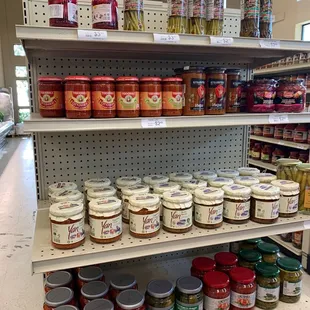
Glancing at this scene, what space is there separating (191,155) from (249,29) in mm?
782

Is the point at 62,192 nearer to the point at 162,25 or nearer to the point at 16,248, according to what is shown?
the point at 162,25

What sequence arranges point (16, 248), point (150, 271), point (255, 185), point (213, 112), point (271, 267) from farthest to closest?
point (16, 248) < point (150, 271) < point (271, 267) < point (255, 185) < point (213, 112)

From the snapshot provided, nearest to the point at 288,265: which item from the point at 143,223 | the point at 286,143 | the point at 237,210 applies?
the point at 237,210

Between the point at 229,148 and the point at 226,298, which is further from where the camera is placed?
the point at 229,148

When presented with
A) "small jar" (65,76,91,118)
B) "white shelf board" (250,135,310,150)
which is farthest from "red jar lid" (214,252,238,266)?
"white shelf board" (250,135,310,150)

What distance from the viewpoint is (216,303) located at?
1.56 metres

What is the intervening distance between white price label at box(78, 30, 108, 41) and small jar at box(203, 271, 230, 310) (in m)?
1.23

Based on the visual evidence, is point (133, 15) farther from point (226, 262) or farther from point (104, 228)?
point (226, 262)

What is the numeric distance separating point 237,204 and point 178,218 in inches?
11.7

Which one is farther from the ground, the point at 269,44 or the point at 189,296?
the point at 269,44

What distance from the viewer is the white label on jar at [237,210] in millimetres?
1443

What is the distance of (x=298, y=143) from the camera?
10.1ft

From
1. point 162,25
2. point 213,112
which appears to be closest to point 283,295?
point 213,112

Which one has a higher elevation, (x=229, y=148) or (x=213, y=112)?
(x=213, y=112)
